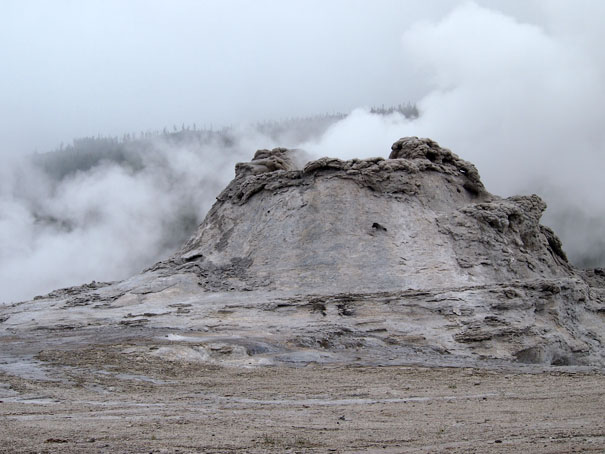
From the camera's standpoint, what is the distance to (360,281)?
3161cm

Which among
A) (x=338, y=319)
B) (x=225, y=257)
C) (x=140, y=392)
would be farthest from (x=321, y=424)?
(x=225, y=257)

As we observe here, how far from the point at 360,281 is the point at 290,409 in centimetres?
1835

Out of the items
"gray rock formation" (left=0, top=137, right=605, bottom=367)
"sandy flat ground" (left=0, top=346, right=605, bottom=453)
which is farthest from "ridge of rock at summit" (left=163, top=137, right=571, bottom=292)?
"sandy flat ground" (left=0, top=346, right=605, bottom=453)

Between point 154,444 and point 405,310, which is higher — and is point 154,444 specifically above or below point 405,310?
below

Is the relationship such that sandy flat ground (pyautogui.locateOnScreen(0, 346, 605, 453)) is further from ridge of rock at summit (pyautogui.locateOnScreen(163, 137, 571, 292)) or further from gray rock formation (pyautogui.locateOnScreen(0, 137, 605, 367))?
ridge of rock at summit (pyautogui.locateOnScreen(163, 137, 571, 292))

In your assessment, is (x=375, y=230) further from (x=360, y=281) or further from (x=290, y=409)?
(x=290, y=409)

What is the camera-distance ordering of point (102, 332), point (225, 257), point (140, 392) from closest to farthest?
point (140, 392), point (102, 332), point (225, 257)

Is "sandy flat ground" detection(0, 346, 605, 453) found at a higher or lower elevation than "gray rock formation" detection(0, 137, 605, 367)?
lower

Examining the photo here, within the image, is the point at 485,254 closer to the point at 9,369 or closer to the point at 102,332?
the point at 102,332

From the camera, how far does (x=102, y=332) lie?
26328 mm

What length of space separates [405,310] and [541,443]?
57.7ft

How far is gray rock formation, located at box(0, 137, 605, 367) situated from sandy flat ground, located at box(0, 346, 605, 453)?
289 cm

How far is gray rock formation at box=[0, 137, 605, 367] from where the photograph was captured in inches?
976

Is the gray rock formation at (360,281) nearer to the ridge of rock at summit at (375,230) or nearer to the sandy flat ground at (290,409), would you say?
the ridge of rock at summit at (375,230)
